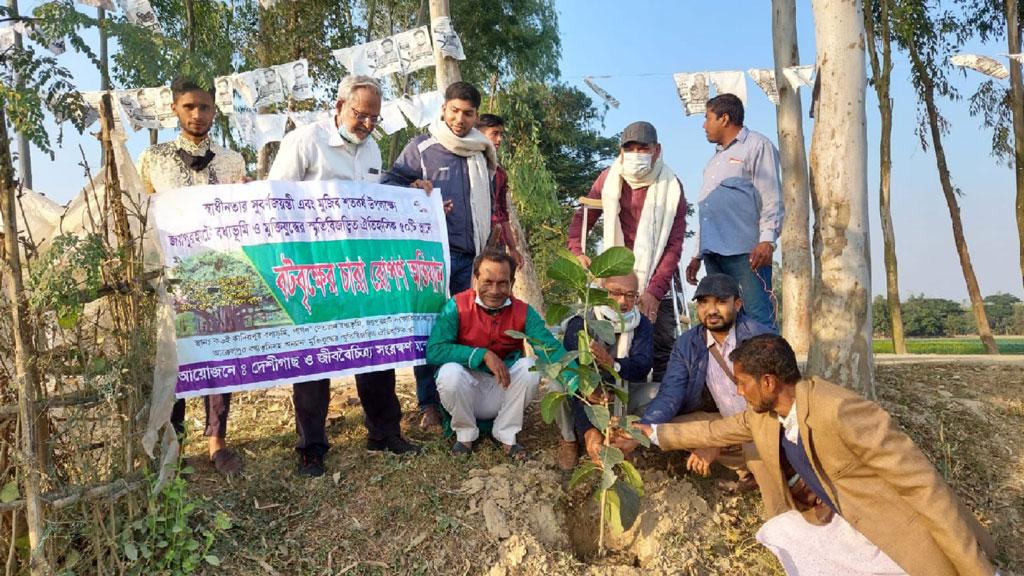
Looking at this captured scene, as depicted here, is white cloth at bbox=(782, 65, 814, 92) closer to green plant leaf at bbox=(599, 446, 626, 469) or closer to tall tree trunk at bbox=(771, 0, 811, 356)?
tall tree trunk at bbox=(771, 0, 811, 356)

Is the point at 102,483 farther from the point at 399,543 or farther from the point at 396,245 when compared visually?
the point at 396,245

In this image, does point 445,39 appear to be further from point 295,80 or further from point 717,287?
point 717,287

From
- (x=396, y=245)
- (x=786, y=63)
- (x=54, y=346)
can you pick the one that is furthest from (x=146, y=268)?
(x=786, y=63)

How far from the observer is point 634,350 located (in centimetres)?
436

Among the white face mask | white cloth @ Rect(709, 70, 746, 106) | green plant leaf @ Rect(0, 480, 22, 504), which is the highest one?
white cloth @ Rect(709, 70, 746, 106)

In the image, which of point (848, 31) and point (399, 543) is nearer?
point (399, 543)

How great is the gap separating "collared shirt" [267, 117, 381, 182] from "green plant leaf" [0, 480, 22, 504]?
6.17 ft

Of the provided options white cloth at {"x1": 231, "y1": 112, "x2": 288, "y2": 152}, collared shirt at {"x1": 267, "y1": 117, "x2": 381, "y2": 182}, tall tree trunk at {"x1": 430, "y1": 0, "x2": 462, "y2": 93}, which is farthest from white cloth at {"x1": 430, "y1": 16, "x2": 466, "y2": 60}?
collared shirt at {"x1": 267, "y1": 117, "x2": 381, "y2": 182}

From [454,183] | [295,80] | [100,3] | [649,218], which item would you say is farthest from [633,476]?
[295,80]

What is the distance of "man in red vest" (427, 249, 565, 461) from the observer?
410 cm

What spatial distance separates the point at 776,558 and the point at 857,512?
0.71 metres

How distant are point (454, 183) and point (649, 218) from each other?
1.22m

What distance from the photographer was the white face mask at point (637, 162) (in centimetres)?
469

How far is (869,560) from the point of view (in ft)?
11.0
